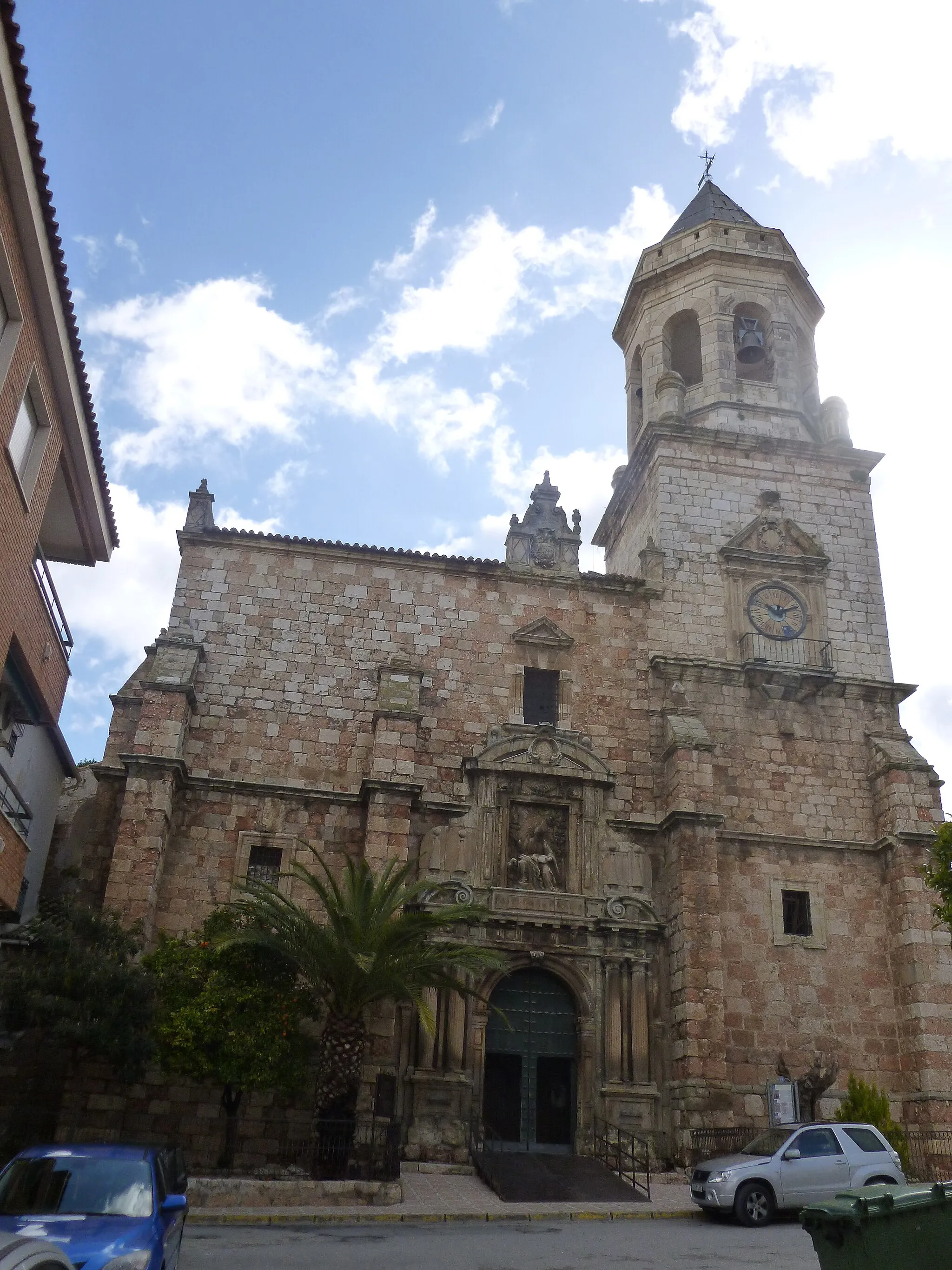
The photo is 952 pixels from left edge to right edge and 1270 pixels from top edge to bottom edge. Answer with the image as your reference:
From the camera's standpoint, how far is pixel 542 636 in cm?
2286

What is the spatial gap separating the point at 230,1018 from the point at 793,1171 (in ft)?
28.2

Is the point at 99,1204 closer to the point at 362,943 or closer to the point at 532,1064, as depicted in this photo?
the point at 362,943

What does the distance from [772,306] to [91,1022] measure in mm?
23492

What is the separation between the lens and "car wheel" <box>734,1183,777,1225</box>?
13352 mm

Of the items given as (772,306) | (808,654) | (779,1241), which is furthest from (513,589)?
(779,1241)

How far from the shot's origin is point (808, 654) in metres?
23.3

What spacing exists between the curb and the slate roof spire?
24484 mm

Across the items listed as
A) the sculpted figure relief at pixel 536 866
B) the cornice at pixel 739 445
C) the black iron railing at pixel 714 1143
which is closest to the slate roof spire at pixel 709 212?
the cornice at pixel 739 445

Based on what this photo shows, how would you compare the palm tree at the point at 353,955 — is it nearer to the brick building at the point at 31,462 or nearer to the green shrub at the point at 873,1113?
the brick building at the point at 31,462

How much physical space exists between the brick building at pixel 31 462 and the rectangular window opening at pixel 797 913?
14360 millimetres

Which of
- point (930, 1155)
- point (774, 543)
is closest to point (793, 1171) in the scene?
point (930, 1155)

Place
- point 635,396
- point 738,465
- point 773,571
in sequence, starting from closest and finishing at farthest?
point 773,571 → point 738,465 → point 635,396

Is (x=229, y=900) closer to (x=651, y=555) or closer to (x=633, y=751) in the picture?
(x=633, y=751)

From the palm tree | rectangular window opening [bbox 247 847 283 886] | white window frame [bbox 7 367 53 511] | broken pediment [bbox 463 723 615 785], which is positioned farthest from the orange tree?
white window frame [bbox 7 367 53 511]
